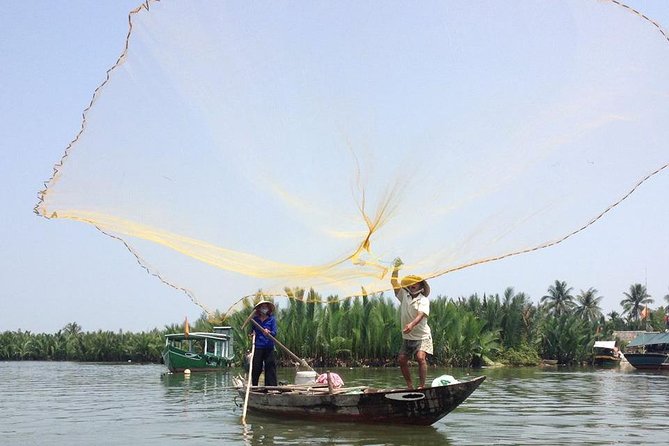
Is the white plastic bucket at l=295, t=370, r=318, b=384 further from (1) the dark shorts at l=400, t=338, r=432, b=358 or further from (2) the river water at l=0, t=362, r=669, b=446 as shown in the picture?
(1) the dark shorts at l=400, t=338, r=432, b=358

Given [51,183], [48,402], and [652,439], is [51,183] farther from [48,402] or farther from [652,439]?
[48,402]

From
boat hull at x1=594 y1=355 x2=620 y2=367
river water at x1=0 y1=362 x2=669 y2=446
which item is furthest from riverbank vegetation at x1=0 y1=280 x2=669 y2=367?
river water at x1=0 y1=362 x2=669 y2=446

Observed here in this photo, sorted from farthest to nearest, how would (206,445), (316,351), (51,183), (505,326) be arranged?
(505,326)
(316,351)
(206,445)
(51,183)

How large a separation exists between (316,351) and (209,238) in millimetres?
28619

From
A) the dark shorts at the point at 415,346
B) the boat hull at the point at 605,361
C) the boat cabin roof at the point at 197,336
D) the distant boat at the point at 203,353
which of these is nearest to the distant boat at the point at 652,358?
the boat hull at the point at 605,361

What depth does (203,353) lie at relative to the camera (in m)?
34.0

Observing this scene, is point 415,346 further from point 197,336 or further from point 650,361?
point 650,361

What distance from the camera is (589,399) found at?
693 inches

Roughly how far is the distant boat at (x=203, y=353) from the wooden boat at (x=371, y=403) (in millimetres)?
19954

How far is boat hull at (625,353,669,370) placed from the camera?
1644 inches

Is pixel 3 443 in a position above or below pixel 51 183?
below

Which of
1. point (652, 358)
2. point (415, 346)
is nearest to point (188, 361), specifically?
point (415, 346)

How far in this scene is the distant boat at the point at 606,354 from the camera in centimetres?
4838

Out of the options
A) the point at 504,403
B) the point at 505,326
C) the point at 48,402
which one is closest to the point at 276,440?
the point at 504,403
